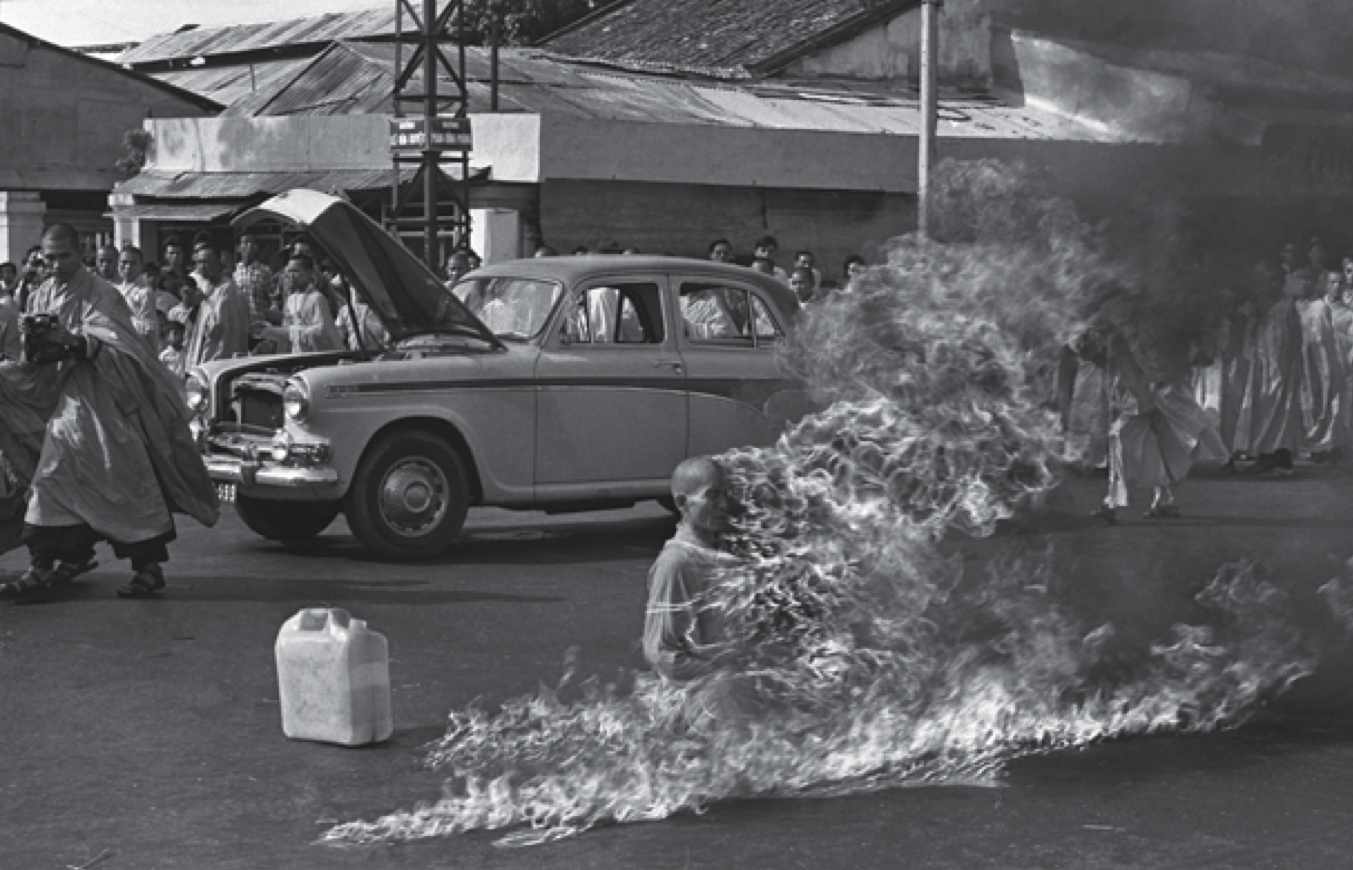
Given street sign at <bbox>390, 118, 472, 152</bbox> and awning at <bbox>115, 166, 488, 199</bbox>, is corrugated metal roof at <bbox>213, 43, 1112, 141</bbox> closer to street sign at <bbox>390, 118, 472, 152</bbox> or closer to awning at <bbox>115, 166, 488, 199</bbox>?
awning at <bbox>115, 166, 488, 199</bbox>

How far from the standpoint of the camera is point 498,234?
25469 millimetres

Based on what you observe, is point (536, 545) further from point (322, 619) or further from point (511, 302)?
point (322, 619)

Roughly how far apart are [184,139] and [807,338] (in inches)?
1024

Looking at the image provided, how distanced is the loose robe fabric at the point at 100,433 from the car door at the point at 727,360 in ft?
11.4

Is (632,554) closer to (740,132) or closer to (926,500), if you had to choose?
(926,500)

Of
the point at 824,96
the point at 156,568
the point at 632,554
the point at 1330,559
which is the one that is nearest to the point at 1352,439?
the point at 1330,559

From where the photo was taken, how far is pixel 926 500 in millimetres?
6684

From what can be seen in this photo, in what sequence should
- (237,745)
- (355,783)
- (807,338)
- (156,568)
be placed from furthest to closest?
(156,568) → (807,338) → (237,745) → (355,783)

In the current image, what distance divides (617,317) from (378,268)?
1.56m

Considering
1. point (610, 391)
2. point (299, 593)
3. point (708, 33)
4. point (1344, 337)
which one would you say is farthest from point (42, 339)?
point (708, 33)

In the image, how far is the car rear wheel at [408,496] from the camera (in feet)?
38.7

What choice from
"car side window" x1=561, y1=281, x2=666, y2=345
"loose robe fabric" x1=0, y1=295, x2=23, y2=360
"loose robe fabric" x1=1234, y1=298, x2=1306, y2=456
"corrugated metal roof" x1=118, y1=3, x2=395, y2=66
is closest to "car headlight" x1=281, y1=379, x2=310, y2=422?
"car side window" x1=561, y1=281, x2=666, y2=345

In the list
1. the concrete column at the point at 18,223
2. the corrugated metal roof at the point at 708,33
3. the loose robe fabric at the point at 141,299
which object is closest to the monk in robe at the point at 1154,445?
the loose robe fabric at the point at 141,299

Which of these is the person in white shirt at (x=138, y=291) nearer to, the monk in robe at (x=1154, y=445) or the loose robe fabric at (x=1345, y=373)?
the monk in robe at (x=1154, y=445)
